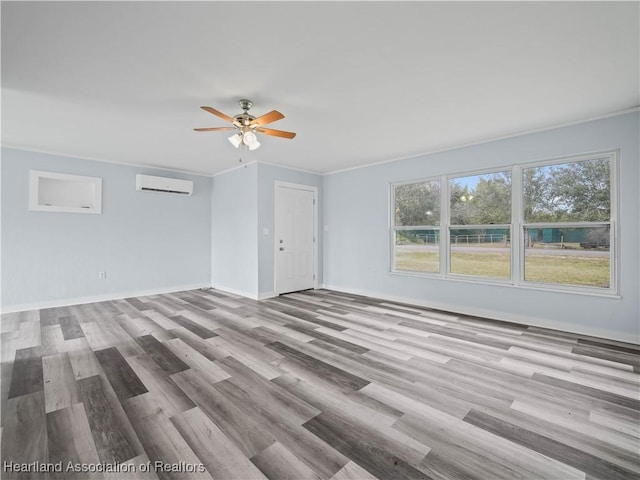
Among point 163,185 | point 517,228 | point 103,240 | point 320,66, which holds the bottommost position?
point 103,240

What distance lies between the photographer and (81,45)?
82.7 inches

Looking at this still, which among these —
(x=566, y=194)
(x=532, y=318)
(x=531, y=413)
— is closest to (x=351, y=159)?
(x=566, y=194)

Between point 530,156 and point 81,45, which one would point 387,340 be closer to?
point 530,156

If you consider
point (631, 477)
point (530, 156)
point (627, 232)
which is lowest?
point (631, 477)

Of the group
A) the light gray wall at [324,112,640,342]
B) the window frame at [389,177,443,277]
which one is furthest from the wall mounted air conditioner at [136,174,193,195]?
the window frame at [389,177,443,277]

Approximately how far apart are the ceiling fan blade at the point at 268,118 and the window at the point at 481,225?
3.11 metres

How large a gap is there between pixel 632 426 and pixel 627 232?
232 centimetres

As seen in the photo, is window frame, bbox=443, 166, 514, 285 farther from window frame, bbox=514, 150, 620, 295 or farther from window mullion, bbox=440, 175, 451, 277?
window frame, bbox=514, 150, 620, 295

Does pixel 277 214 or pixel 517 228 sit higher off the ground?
pixel 277 214

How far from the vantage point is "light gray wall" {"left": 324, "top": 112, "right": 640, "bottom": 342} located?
3.24m

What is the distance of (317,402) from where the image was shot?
2139 millimetres

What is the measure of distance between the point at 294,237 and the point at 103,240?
3.42 metres

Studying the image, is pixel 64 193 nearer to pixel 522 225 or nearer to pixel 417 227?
pixel 417 227

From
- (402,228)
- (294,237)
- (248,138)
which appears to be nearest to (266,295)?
(294,237)
